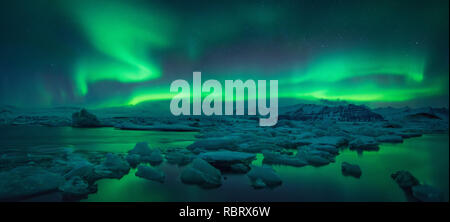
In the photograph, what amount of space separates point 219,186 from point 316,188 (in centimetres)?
146

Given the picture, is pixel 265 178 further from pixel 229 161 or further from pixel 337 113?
pixel 337 113

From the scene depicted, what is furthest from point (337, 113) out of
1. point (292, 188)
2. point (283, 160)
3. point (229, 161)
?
point (292, 188)

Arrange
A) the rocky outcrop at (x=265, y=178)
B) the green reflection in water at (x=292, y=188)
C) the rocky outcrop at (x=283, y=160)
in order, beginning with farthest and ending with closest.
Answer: the rocky outcrop at (x=283, y=160) → the rocky outcrop at (x=265, y=178) → the green reflection in water at (x=292, y=188)

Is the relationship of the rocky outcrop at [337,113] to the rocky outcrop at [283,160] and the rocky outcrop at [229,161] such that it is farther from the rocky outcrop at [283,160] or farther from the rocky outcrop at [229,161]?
the rocky outcrop at [229,161]

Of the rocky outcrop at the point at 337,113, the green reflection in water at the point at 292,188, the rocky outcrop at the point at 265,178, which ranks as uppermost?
the rocky outcrop at the point at 337,113

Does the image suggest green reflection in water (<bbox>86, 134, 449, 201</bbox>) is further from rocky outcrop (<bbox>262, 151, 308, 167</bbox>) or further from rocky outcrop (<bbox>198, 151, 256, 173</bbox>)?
rocky outcrop (<bbox>198, 151, 256, 173</bbox>)

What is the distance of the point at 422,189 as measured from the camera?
3.07m

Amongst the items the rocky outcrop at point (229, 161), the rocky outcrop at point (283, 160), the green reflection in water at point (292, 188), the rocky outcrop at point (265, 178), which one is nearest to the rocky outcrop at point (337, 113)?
the green reflection in water at point (292, 188)

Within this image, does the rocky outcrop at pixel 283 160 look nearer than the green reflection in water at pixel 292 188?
No

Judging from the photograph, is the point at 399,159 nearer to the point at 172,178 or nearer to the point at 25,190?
the point at 172,178

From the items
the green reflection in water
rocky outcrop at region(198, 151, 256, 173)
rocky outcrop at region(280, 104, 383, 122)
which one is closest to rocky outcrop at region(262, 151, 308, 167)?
the green reflection in water

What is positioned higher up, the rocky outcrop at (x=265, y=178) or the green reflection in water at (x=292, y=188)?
the rocky outcrop at (x=265, y=178)

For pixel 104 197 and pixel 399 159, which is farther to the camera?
pixel 399 159
